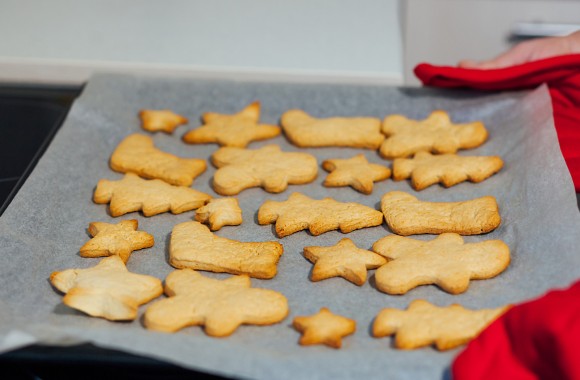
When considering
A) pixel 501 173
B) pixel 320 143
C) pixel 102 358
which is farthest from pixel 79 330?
pixel 501 173

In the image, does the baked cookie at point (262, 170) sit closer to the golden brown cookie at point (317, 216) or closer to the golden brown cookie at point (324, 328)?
the golden brown cookie at point (317, 216)

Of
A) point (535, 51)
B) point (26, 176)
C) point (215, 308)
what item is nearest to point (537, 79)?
point (535, 51)

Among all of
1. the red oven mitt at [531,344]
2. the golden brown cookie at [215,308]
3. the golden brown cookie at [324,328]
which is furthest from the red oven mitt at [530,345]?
the golden brown cookie at [215,308]

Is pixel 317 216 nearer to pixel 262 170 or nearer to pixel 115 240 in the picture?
pixel 262 170

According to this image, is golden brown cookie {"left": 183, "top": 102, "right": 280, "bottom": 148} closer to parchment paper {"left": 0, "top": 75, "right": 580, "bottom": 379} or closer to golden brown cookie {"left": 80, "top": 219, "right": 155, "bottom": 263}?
parchment paper {"left": 0, "top": 75, "right": 580, "bottom": 379}

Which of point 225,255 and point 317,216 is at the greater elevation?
point 317,216

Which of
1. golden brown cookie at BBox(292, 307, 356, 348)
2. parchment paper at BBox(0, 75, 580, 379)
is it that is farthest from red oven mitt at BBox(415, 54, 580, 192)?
golden brown cookie at BBox(292, 307, 356, 348)
